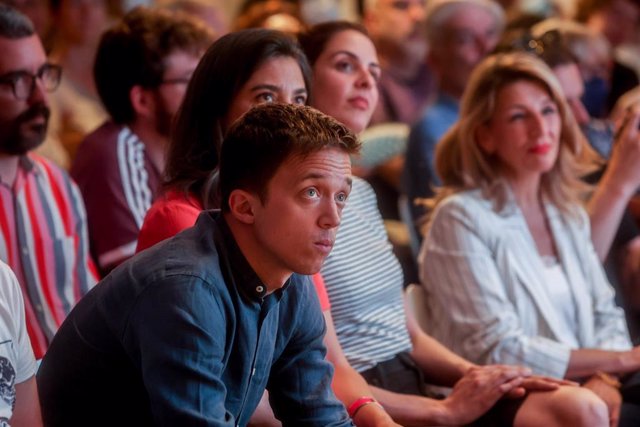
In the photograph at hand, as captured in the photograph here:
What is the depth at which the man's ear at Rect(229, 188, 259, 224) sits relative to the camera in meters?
1.57

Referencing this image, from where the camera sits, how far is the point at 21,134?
2.30 metres

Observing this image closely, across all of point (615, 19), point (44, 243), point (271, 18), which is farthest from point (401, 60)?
point (44, 243)

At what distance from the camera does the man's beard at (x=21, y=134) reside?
2287 mm

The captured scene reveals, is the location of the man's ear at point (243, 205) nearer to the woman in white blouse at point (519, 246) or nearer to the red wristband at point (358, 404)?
the red wristband at point (358, 404)

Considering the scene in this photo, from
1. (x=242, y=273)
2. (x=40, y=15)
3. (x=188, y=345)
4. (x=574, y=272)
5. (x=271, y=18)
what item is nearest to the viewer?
(x=188, y=345)

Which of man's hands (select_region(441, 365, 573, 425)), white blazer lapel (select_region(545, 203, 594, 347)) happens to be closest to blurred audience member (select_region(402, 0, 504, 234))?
white blazer lapel (select_region(545, 203, 594, 347))

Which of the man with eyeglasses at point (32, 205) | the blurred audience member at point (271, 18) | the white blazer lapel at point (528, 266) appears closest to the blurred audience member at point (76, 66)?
the blurred audience member at point (271, 18)

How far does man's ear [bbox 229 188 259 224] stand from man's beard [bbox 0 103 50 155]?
89 cm

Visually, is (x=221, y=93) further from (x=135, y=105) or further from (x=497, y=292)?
(x=497, y=292)

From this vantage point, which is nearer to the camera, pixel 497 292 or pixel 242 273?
pixel 242 273

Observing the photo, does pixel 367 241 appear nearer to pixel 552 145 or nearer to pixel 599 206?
pixel 552 145

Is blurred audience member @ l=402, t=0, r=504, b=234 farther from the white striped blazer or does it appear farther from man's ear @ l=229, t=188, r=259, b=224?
man's ear @ l=229, t=188, r=259, b=224

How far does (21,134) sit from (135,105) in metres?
0.47

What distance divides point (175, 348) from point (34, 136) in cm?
103
